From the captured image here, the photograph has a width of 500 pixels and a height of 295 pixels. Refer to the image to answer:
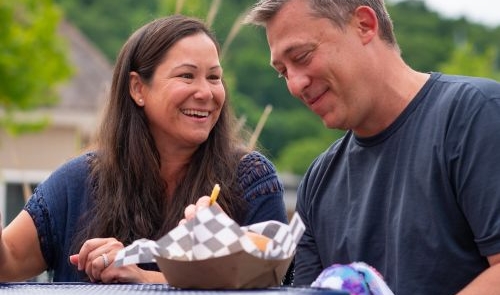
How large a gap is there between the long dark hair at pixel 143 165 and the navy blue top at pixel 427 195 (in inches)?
23.0

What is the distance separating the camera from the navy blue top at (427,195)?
2909 millimetres

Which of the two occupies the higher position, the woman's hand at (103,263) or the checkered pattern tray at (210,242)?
the checkered pattern tray at (210,242)

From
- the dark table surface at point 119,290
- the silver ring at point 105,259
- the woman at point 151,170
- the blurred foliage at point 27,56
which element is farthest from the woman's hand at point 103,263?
the blurred foliage at point 27,56

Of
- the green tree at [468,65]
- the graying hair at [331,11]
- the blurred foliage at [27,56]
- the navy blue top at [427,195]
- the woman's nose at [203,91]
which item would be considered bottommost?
the green tree at [468,65]

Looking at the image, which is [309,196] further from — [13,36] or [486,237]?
[13,36]

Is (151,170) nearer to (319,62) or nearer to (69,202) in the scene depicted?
(69,202)

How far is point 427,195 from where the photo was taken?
9.90 ft

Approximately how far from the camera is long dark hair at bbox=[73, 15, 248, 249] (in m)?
3.77

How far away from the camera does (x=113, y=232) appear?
148 inches

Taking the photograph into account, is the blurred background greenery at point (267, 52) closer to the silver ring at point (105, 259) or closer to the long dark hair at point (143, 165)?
the long dark hair at point (143, 165)

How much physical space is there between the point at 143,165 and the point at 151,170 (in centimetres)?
4

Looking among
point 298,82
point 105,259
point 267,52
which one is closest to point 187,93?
point 298,82

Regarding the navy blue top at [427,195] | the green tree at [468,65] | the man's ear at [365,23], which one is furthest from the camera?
the green tree at [468,65]

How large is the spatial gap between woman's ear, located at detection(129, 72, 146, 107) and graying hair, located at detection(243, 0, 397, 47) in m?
0.84
